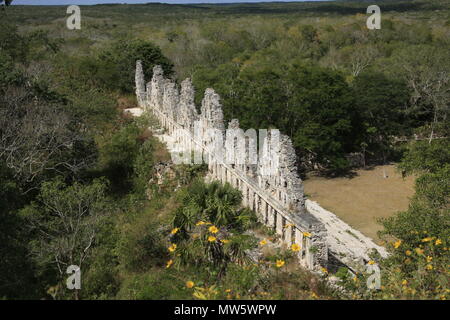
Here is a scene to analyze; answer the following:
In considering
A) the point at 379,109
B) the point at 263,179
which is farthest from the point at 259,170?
the point at 379,109

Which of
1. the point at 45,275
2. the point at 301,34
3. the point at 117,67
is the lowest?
the point at 45,275

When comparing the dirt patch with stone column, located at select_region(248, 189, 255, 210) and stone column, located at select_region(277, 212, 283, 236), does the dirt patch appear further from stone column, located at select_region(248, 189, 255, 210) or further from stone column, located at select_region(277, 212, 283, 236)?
stone column, located at select_region(277, 212, 283, 236)

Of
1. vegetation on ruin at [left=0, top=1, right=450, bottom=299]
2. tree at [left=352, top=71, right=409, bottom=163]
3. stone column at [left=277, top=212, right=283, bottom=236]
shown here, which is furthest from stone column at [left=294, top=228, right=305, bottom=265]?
tree at [left=352, top=71, right=409, bottom=163]

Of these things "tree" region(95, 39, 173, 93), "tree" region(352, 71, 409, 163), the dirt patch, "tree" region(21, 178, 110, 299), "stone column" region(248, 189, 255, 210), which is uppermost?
"tree" region(95, 39, 173, 93)

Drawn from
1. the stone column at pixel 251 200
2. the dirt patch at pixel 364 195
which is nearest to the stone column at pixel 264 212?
the stone column at pixel 251 200

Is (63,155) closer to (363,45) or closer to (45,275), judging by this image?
(45,275)
